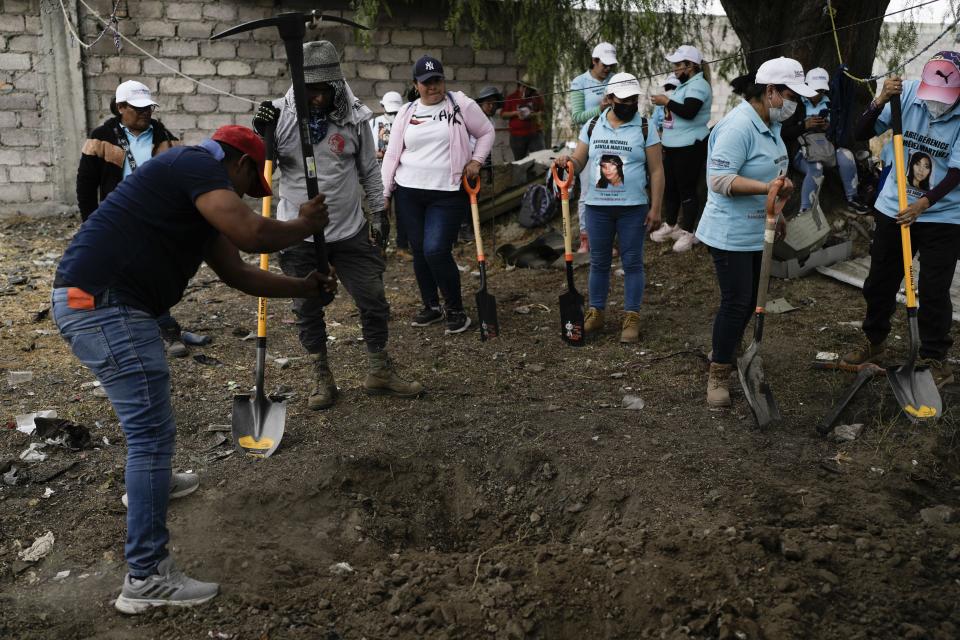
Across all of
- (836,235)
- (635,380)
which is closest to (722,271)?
(635,380)

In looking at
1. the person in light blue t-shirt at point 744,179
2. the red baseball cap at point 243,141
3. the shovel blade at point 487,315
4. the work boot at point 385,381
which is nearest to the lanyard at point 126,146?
the work boot at point 385,381

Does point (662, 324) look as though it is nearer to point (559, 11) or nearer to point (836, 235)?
point (836, 235)

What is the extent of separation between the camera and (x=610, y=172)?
604 cm

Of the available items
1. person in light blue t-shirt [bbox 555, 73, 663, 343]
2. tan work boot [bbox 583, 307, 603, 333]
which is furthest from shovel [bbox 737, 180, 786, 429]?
tan work boot [bbox 583, 307, 603, 333]

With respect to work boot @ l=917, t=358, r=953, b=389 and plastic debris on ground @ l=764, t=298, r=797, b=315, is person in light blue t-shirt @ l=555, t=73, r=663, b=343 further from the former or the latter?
work boot @ l=917, t=358, r=953, b=389

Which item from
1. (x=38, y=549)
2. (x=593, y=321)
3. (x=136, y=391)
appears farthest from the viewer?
(x=593, y=321)

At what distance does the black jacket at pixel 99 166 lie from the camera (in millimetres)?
5715

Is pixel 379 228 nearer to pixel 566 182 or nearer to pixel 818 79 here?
pixel 566 182

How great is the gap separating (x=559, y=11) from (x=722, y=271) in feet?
17.1

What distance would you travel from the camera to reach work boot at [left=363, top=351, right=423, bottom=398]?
5.25 metres

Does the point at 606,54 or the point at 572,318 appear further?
the point at 606,54

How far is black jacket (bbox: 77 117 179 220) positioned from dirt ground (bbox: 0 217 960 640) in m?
1.22

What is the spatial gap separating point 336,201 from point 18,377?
2.69m

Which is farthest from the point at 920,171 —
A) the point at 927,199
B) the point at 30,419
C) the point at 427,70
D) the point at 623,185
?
the point at 30,419
